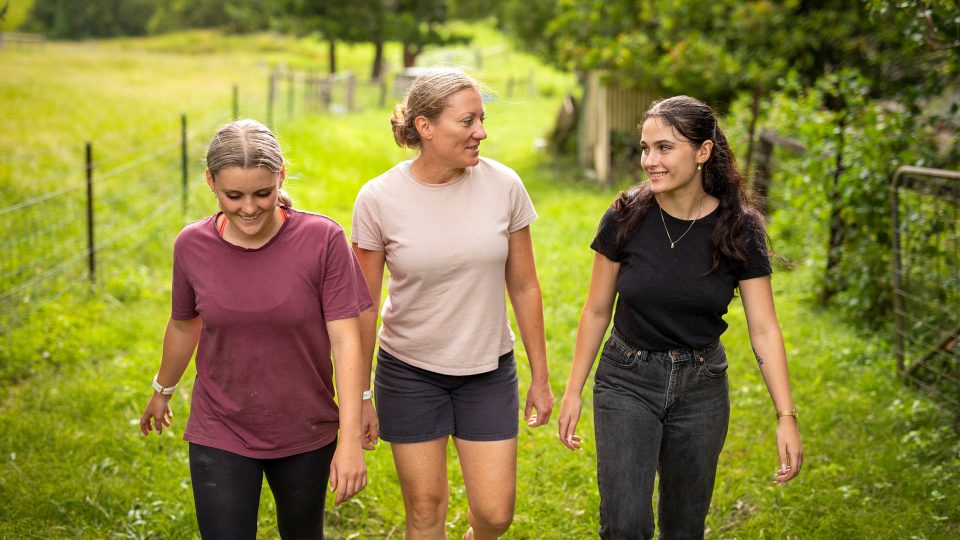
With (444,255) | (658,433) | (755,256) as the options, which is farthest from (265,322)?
(755,256)

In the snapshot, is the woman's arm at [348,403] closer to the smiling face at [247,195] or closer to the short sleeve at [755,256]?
the smiling face at [247,195]

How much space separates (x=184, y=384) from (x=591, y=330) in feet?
12.8

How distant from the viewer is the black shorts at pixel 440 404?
12.5ft

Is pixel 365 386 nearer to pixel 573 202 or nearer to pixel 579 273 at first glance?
pixel 579 273

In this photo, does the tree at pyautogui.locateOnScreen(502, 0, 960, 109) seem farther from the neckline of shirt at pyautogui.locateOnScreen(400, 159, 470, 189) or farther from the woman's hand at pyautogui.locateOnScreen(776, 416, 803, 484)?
the neckline of shirt at pyautogui.locateOnScreen(400, 159, 470, 189)

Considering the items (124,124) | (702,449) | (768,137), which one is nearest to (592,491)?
(702,449)

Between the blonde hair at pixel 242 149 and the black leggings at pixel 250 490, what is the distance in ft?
3.20

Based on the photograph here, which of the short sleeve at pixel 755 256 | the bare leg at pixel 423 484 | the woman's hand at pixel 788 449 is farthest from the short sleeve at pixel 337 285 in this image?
the woman's hand at pixel 788 449

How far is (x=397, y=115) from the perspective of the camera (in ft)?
12.7

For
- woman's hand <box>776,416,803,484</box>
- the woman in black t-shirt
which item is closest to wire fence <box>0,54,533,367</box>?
the woman in black t-shirt

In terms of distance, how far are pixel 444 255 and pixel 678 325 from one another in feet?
2.98

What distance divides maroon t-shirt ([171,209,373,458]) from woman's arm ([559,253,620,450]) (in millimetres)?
898

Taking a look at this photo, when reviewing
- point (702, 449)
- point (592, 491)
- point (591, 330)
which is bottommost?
point (592, 491)

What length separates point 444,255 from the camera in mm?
3670
